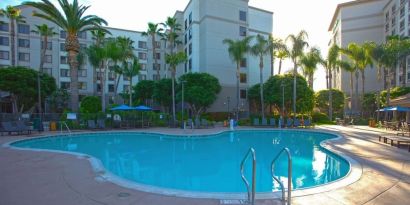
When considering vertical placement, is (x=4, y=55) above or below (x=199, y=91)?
above

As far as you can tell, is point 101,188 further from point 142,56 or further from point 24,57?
point 142,56

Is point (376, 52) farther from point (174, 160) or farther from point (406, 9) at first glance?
point (174, 160)

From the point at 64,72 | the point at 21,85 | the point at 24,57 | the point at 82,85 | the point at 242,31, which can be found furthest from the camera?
the point at 82,85

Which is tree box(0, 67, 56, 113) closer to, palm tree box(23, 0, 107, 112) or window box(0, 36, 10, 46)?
palm tree box(23, 0, 107, 112)

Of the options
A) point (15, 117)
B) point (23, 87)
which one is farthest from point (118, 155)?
point (23, 87)

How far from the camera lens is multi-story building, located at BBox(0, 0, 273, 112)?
3916 cm

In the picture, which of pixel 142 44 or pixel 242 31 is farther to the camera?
pixel 142 44

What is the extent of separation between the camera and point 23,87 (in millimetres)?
33000

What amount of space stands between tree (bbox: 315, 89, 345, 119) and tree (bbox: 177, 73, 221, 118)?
20.8 m

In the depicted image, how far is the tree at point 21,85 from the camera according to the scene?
1278 inches

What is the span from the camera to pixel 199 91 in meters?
33.6

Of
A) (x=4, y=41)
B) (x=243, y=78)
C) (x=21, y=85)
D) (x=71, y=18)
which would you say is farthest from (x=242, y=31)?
(x=4, y=41)

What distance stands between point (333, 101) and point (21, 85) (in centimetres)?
4677

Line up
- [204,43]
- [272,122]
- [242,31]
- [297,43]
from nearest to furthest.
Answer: [272,122] → [297,43] → [204,43] → [242,31]
